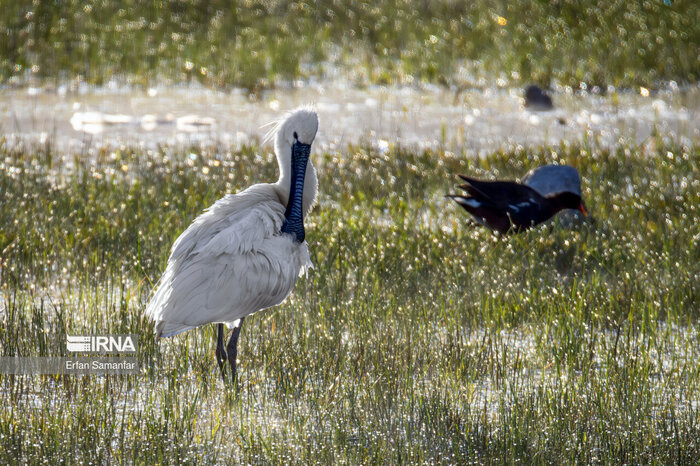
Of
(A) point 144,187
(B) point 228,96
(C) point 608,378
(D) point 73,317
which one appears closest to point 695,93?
(B) point 228,96

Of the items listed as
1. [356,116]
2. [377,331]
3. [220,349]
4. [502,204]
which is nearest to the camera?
[220,349]

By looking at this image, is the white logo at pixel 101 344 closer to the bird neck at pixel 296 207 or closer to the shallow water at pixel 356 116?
the bird neck at pixel 296 207

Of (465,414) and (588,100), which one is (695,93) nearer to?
(588,100)

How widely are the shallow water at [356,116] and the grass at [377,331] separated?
1.78m

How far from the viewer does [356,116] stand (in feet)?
39.2

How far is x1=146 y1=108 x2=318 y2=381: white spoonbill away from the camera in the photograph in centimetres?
453

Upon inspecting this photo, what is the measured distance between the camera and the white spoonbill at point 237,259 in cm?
453

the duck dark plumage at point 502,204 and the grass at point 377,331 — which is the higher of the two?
the duck dark plumage at point 502,204

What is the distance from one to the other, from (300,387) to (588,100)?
9.38m

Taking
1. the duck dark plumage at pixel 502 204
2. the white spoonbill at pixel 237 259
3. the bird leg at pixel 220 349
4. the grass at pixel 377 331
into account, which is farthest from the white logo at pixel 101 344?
the duck dark plumage at pixel 502 204

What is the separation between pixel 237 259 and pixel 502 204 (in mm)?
3254

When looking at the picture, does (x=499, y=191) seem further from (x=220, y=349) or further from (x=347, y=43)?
(x=347, y=43)

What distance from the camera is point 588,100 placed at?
42.3 feet

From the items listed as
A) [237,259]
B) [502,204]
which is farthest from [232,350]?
[502,204]
